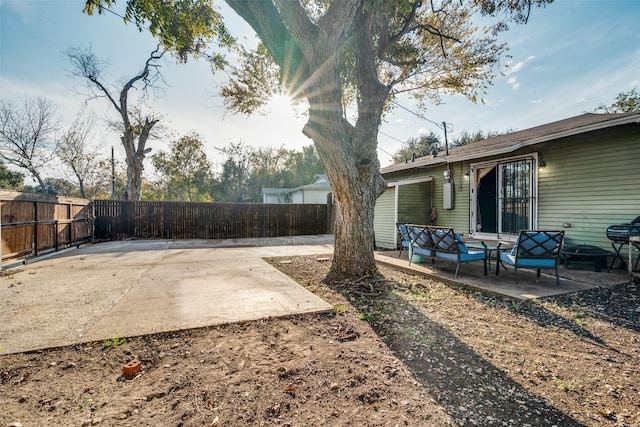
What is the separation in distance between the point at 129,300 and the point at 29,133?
1673cm

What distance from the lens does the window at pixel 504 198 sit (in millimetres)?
6520

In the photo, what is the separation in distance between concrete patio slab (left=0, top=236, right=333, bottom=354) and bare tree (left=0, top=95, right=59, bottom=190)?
12386 mm

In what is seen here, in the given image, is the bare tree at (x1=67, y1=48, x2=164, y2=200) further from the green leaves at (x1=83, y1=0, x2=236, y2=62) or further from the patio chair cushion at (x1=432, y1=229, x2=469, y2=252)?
the patio chair cushion at (x1=432, y1=229, x2=469, y2=252)

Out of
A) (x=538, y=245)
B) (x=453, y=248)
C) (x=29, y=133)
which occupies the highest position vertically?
(x=29, y=133)

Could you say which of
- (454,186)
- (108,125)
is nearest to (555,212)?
(454,186)

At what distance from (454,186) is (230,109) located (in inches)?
318

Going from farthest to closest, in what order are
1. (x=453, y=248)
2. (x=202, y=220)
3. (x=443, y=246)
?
(x=202, y=220) < (x=443, y=246) < (x=453, y=248)

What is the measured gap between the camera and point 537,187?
6.26 metres

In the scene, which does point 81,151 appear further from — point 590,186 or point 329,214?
point 590,186

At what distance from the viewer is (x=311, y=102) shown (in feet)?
14.4

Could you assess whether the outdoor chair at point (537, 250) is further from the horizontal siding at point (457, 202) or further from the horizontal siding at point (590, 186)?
the horizontal siding at point (457, 202)

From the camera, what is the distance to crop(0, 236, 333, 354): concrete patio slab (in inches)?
101

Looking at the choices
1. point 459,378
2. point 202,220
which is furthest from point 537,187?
point 202,220

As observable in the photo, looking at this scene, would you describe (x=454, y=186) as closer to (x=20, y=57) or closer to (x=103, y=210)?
(x=103, y=210)
